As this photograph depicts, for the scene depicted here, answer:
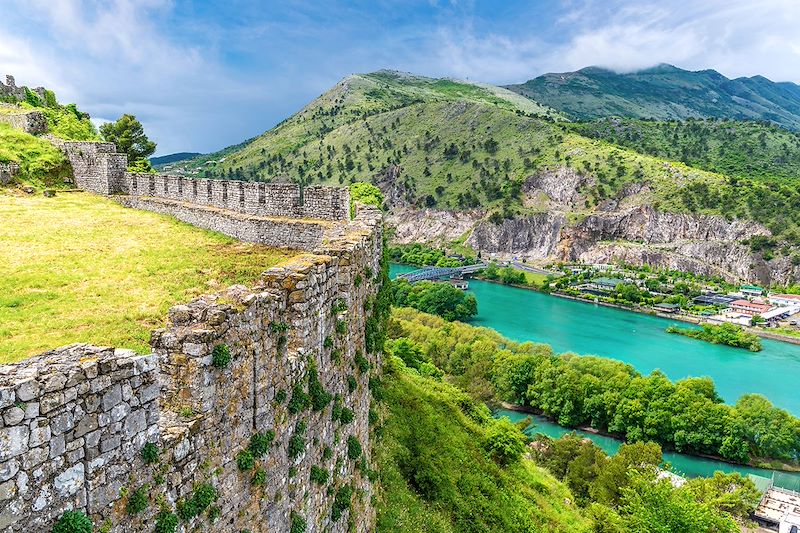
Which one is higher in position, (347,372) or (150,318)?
(150,318)

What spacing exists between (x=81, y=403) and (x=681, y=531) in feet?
81.9

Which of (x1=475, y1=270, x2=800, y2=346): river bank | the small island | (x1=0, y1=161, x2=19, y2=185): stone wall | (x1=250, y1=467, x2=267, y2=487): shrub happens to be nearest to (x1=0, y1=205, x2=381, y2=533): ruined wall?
(x1=250, y1=467, x2=267, y2=487): shrub

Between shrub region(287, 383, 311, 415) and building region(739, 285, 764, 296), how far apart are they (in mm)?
138853

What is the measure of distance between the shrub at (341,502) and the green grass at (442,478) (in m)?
2.63

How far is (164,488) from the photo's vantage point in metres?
4.64

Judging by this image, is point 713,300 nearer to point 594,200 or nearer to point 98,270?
point 594,200

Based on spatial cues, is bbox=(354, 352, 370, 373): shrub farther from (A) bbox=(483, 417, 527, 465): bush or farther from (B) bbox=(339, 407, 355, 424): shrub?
(A) bbox=(483, 417, 527, 465): bush

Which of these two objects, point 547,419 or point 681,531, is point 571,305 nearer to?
point 547,419

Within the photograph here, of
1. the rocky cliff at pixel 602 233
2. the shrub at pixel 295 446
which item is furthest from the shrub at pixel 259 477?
the rocky cliff at pixel 602 233

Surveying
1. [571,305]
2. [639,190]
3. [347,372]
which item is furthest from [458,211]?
[347,372]

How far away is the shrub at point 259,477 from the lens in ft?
19.6

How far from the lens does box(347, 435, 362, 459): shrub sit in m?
9.30

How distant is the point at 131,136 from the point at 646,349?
79.3 meters

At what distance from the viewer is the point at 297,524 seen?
6.85 m
